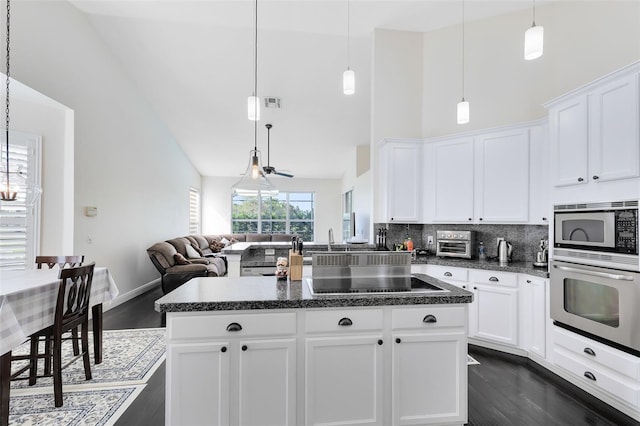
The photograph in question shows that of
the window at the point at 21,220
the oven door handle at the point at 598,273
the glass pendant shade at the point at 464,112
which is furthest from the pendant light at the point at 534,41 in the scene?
the window at the point at 21,220

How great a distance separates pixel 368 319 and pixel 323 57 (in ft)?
13.8

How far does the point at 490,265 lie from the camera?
10.0 ft

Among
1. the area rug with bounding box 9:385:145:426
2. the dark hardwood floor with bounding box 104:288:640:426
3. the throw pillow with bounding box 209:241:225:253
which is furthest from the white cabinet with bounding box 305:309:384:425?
the throw pillow with bounding box 209:241:225:253

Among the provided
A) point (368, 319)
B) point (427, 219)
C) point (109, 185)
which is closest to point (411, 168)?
point (427, 219)

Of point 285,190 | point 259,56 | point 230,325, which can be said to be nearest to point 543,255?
point 230,325

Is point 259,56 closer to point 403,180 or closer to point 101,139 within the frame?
point 101,139

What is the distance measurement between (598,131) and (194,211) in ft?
28.1

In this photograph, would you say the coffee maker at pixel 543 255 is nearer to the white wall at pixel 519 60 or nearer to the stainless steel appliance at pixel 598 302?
the stainless steel appliance at pixel 598 302

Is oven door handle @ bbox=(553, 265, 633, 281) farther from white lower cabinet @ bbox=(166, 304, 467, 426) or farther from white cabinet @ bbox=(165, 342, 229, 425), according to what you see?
white cabinet @ bbox=(165, 342, 229, 425)

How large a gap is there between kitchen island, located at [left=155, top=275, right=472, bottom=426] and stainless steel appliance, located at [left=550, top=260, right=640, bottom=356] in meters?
1.32

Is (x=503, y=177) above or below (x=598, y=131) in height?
below

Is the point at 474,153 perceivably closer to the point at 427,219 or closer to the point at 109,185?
the point at 427,219

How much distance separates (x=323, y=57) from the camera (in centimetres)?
464

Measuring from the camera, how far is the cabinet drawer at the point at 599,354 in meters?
2.05
